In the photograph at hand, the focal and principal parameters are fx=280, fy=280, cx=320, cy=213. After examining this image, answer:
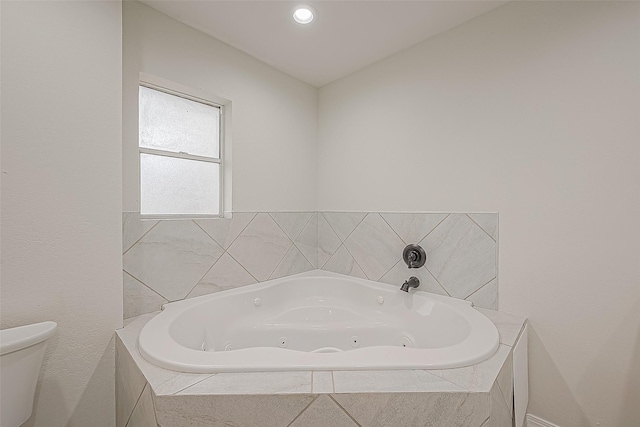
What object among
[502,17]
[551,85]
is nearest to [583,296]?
[551,85]

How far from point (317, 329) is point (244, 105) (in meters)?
1.71

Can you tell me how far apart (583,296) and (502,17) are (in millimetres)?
1563

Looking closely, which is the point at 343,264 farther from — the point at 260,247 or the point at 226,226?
the point at 226,226

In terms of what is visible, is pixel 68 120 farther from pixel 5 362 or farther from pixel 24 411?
pixel 24 411

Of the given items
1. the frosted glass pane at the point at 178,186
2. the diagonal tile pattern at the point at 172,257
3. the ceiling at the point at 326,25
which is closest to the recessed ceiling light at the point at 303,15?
the ceiling at the point at 326,25

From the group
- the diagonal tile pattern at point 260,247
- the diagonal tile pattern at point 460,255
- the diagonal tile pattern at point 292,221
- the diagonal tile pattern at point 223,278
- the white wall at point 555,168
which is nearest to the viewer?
the white wall at point 555,168

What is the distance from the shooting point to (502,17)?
1.61 meters

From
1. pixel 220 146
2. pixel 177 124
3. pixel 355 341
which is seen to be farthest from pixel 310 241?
pixel 177 124

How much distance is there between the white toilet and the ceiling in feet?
5.61

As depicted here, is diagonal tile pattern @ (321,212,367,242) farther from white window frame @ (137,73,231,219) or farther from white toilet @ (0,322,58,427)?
white toilet @ (0,322,58,427)

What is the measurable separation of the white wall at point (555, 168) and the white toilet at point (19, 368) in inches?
80.0

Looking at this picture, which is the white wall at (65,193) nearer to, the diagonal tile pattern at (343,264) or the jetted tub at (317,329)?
the jetted tub at (317,329)

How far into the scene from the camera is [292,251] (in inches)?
95.5

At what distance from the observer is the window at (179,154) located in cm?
171
